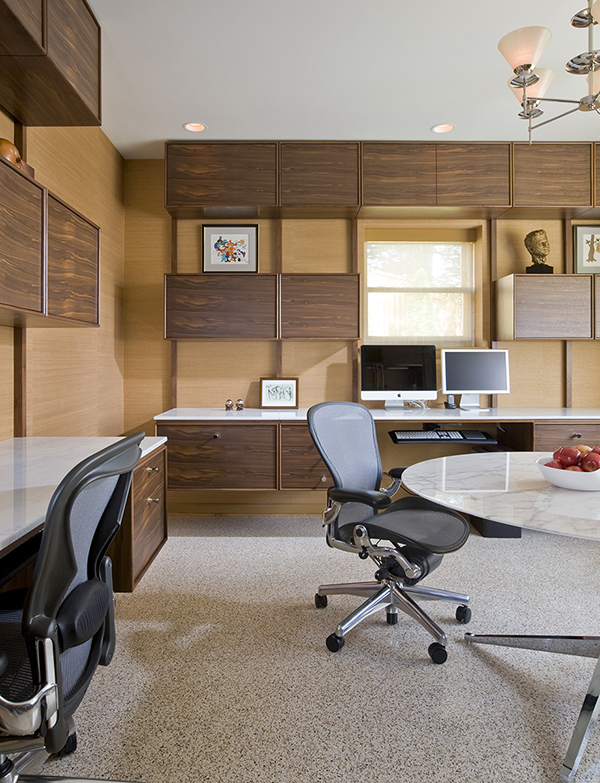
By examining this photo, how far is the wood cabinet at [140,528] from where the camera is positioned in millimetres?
2428

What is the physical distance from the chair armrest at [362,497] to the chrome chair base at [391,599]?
1.61 feet

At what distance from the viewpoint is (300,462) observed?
3.47 meters

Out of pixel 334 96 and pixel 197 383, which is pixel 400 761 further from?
pixel 334 96

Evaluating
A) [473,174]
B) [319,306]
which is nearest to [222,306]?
[319,306]

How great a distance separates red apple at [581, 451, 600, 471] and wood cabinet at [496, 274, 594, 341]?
2.22 meters

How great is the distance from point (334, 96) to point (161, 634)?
3088 millimetres

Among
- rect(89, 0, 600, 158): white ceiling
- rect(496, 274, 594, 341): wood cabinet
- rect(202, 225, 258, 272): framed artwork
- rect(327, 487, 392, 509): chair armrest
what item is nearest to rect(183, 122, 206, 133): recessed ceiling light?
rect(89, 0, 600, 158): white ceiling

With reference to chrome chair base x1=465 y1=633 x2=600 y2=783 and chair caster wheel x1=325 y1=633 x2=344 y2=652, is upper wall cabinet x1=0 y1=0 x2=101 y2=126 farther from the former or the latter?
chrome chair base x1=465 y1=633 x2=600 y2=783

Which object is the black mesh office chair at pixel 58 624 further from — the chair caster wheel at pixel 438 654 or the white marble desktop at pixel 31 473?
the chair caster wheel at pixel 438 654

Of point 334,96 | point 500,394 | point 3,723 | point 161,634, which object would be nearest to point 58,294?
point 161,634

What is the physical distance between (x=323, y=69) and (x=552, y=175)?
1927 millimetres

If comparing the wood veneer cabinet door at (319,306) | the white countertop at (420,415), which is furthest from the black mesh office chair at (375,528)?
the wood veneer cabinet door at (319,306)

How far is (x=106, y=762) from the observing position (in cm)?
149

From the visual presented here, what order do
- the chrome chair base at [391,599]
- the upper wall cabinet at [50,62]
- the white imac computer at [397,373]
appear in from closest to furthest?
the upper wall cabinet at [50,62] < the chrome chair base at [391,599] < the white imac computer at [397,373]
